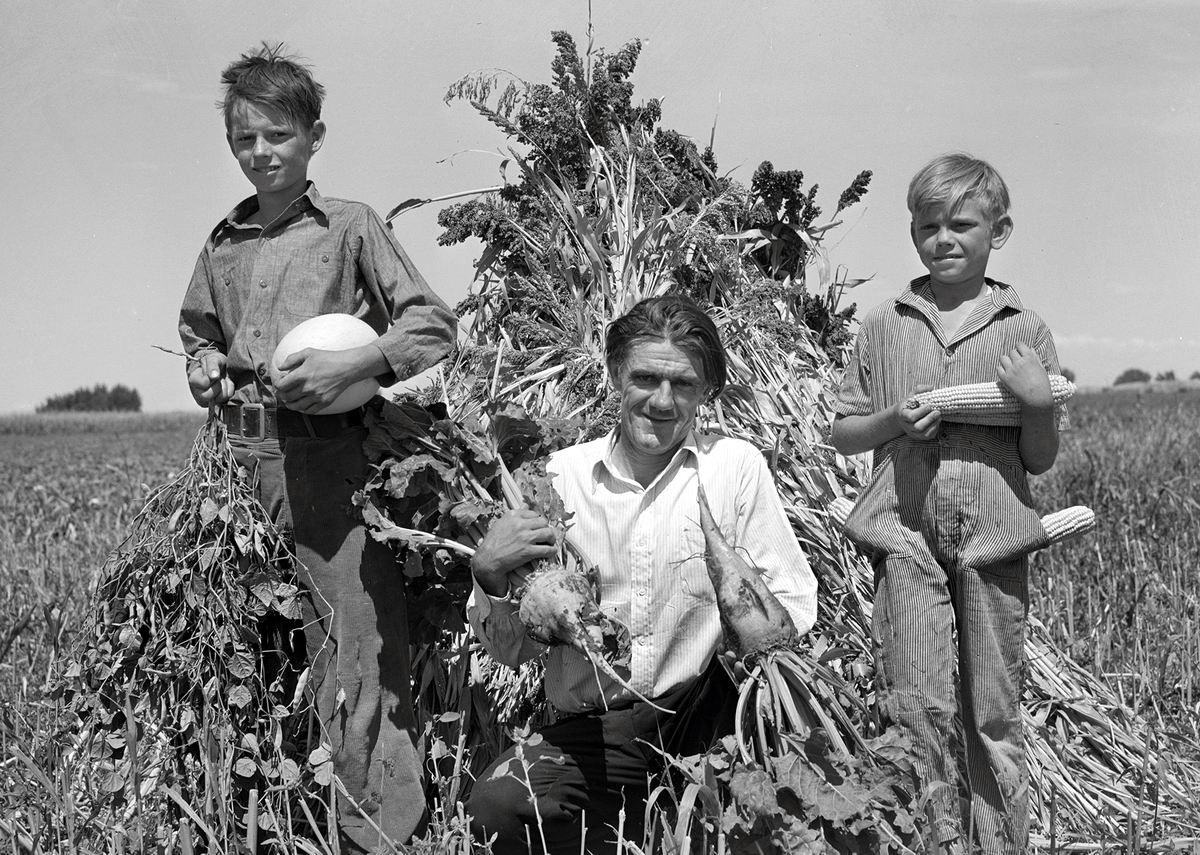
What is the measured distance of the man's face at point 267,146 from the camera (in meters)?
2.69

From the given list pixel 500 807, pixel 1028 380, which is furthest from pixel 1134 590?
pixel 500 807

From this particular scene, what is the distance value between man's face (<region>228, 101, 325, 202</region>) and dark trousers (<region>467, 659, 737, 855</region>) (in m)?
1.55

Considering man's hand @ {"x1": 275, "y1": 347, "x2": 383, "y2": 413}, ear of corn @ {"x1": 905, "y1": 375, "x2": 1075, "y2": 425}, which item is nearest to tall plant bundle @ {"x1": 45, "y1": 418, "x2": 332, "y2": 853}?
man's hand @ {"x1": 275, "y1": 347, "x2": 383, "y2": 413}

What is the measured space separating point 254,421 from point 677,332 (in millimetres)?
1109

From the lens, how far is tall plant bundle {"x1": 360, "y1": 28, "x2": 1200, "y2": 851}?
10.2 ft

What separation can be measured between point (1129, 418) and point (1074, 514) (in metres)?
16.1

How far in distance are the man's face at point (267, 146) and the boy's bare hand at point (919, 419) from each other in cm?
163

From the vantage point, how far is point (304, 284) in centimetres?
278

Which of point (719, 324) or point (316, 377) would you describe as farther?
point (719, 324)

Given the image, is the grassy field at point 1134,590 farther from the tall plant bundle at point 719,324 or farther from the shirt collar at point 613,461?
the shirt collar at point 613,461

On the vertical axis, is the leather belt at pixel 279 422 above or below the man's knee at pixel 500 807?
above

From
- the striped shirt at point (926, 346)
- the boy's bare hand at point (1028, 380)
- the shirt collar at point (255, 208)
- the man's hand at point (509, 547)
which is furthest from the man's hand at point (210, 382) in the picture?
the boy's bare hand at point (1028, 380)

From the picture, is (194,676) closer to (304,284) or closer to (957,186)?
(304,284)

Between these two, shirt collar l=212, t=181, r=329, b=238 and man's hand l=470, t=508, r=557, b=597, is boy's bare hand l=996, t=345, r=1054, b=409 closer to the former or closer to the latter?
man's hand l=470, t=508, r=557, b=597
